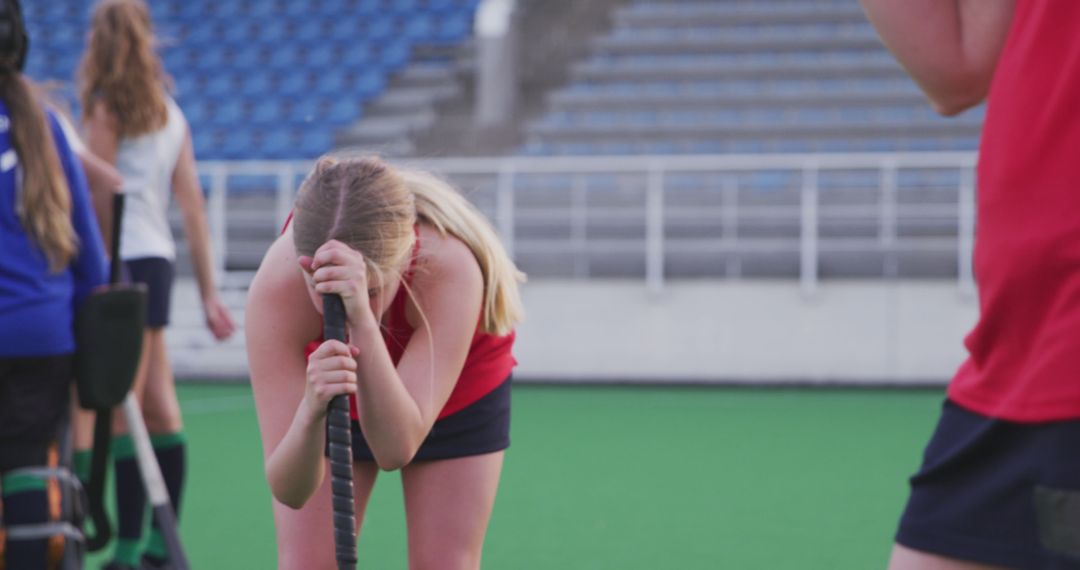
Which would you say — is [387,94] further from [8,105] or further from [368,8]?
[8,105]

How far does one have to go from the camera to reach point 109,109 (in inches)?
146

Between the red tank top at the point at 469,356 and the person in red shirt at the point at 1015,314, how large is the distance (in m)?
1.27

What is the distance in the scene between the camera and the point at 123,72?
3.69 metres

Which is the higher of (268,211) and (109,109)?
(109,109)

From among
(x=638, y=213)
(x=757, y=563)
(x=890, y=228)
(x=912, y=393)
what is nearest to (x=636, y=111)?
(x=638, y=213)

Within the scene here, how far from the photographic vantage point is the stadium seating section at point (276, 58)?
1327cm

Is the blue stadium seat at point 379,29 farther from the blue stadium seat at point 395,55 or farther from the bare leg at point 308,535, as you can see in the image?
the bare leg at point 308,535

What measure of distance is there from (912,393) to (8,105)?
7.84 m

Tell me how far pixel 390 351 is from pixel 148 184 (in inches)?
65.6

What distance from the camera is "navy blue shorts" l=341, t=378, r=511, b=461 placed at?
2.47m

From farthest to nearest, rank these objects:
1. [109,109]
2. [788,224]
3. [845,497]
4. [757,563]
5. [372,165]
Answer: [788,224]
[845,497]
[757,563]
[109,109]
[372,165]

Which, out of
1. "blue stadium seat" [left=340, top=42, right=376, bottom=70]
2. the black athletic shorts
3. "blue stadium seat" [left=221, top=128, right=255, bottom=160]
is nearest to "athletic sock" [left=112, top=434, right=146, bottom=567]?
the black athletic shorts

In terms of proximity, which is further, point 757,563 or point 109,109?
point 757,563

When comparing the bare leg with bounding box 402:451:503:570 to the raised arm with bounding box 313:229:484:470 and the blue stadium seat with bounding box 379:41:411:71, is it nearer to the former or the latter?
the raised arm with bounding box 313:229:484:470
